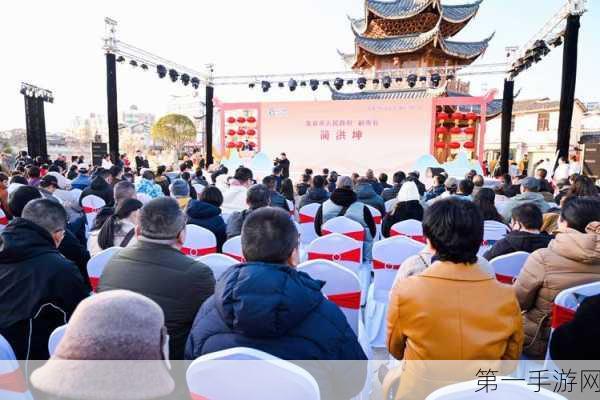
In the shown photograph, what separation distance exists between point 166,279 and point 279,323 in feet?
2.30

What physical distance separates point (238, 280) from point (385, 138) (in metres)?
12.2

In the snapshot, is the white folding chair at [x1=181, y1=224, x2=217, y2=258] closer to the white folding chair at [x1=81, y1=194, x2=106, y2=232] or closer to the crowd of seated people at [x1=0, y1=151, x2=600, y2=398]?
the crowd of seated people at [x1=0, y1=151, x2=600, y2=398]

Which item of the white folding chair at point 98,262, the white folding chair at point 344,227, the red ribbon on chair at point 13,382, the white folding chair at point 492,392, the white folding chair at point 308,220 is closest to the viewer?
the white folding chair at point 492,392

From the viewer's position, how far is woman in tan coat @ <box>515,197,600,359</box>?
1.93m

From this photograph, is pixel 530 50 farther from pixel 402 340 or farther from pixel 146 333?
pixel 146 333

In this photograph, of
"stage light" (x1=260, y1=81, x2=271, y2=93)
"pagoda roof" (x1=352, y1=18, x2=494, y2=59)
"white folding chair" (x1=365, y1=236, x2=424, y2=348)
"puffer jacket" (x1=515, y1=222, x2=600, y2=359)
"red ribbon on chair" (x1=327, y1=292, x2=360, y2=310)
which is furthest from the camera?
"pagoda roof" (x1=352, y1=18, x2=494, y2=59)

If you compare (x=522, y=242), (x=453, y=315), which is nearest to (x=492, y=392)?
(x=453, y=315)

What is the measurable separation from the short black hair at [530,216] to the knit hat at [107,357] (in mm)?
2529

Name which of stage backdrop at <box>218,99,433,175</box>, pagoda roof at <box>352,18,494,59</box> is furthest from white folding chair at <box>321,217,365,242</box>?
pagoda roof at <box>352,18,494,59</box>

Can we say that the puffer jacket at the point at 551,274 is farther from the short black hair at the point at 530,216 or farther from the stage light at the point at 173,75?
the stage light at the point at 173,75

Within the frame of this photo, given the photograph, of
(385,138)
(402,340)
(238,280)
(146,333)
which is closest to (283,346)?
Answer: (238,280)

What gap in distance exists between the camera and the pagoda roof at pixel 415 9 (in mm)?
16578

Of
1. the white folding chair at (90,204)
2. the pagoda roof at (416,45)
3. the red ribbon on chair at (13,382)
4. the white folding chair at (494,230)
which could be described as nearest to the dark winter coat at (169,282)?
the red ribbon on chair at (13,382)

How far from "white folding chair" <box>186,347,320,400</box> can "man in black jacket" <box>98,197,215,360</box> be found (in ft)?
1.85
